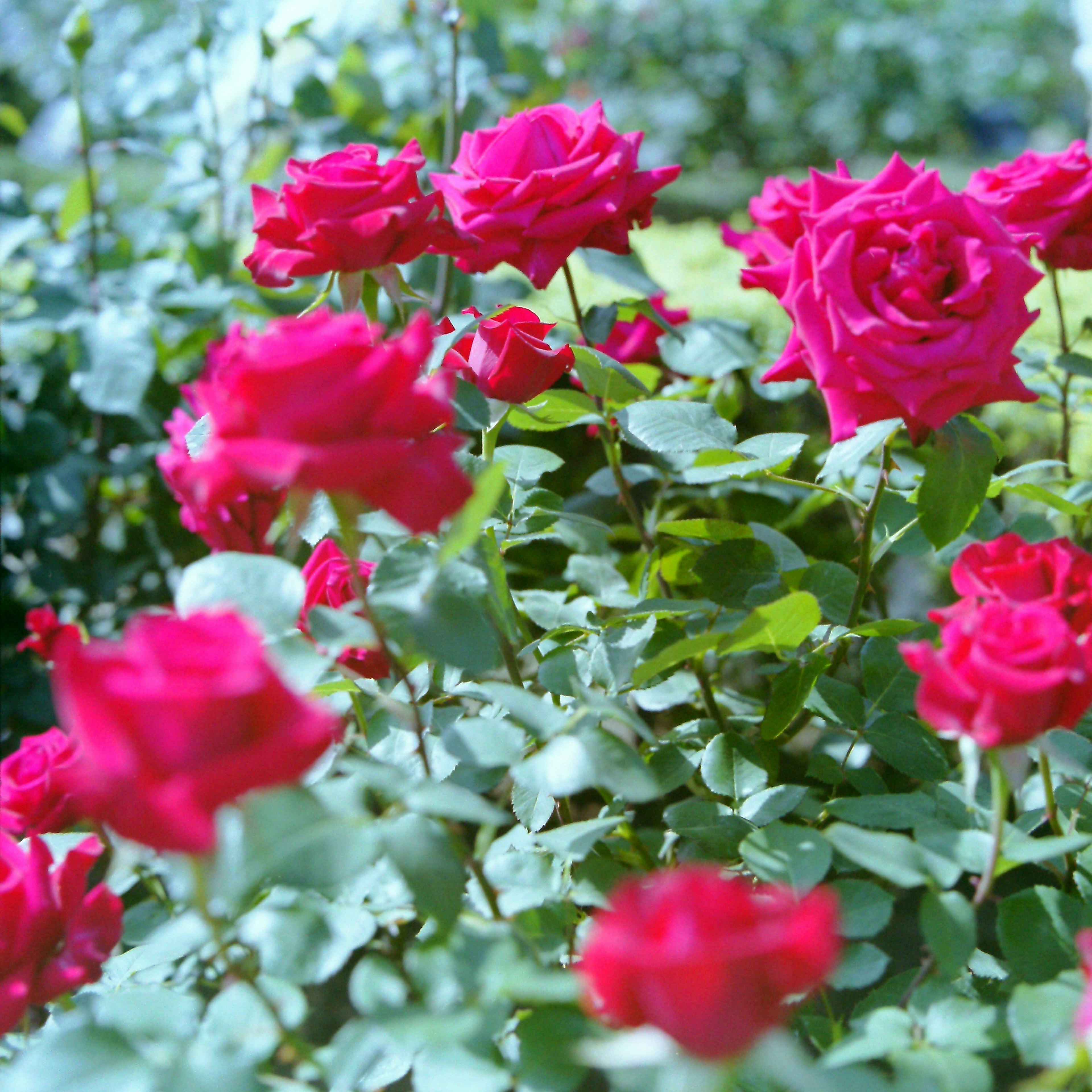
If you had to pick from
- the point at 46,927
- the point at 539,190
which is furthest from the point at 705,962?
the point at 539,190

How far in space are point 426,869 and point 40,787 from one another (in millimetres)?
408

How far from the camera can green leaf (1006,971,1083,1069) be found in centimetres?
41

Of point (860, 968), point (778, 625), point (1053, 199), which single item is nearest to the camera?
point (860, 968)

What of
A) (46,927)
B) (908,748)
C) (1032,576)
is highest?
(1032,576)

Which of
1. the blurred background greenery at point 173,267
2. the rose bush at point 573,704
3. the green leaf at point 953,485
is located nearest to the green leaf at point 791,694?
the rose bush at point 573,704

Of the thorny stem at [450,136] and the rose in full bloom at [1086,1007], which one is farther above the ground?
the thorny stem at [450,136]

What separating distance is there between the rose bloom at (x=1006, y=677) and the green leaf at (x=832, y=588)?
314 mm

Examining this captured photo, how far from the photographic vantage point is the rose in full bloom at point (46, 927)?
464 mm

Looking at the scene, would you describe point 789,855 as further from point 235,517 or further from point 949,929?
point 235,517

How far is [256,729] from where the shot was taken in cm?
33

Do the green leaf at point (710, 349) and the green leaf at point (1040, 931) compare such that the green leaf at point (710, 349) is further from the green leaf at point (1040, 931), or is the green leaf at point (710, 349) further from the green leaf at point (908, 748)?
the green leaf at point (1040, 931)

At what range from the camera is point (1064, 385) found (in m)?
0.98

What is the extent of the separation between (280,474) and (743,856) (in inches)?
13.5

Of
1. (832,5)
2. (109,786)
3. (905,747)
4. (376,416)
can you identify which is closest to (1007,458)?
(905,747)
